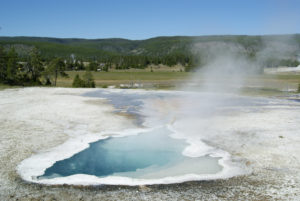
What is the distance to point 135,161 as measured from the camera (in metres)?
9.30

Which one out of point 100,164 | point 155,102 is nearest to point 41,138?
point 100,164

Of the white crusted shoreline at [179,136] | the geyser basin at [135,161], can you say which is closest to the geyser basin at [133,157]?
the geyser basin at [135,161]

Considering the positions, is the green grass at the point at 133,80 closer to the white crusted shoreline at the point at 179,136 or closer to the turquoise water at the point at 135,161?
the white crusted shoreline at the point at 179,136

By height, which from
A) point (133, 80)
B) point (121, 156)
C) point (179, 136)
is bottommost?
point (133, 80)

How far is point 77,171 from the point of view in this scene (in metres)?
8.38

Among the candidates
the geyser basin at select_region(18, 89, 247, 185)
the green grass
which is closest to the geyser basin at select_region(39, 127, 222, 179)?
the geyser basin at select_region(18, 89, 247, 185)

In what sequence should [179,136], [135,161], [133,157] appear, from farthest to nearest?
[179,136]
[133,157]
[135,161]

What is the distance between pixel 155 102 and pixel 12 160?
559 inches

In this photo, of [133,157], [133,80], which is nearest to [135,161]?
[133,157]

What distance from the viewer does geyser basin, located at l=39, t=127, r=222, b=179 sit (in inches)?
328

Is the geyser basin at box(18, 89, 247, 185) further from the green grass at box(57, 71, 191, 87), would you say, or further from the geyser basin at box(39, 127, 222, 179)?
the green grass at box(57, 71, 191, 87)

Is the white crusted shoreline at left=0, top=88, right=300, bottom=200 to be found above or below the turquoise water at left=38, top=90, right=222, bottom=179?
above

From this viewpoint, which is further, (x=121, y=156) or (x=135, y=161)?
(x=121, y=156)

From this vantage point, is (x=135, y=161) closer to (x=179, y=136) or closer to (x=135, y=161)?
(x=135, y=161)
